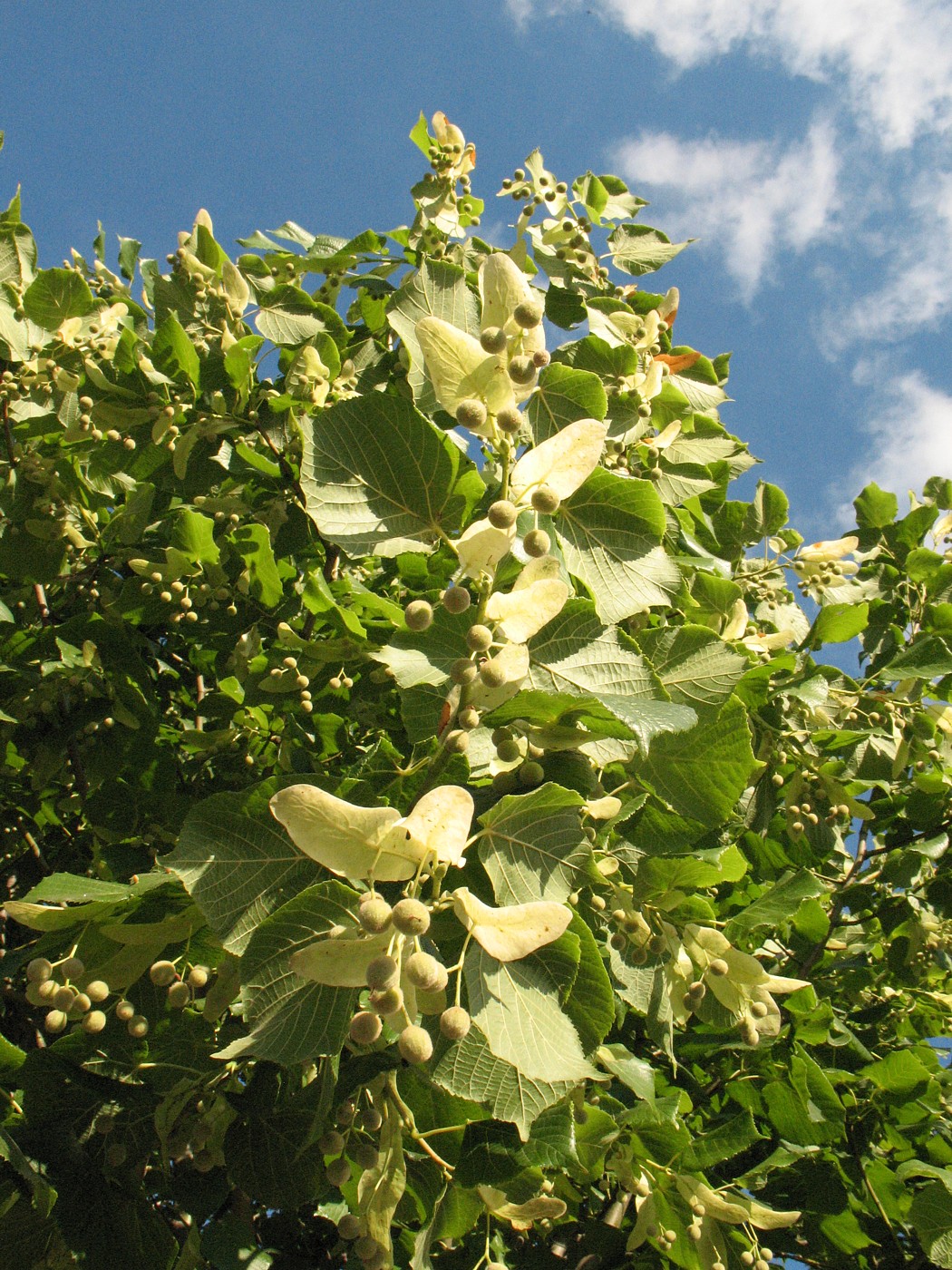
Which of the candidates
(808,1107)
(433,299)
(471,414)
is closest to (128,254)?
(433,299)

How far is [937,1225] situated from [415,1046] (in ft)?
8.17

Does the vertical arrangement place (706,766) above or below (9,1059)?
above

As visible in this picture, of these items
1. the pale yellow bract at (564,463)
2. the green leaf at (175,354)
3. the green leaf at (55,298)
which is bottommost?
the pale yellow bract at (564,463)

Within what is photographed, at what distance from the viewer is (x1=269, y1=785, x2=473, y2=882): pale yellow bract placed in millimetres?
1178

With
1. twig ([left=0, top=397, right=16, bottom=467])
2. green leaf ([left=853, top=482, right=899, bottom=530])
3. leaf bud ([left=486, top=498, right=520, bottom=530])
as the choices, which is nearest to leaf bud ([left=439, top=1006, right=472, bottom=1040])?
leaf bud ([left=486, top=498, right=520, bottom=530])

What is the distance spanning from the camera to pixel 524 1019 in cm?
137

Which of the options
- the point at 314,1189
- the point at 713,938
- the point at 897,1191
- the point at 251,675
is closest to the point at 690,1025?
the point at 897,1191

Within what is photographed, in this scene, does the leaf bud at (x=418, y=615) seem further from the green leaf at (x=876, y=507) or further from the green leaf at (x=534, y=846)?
the green leaf at (x=876, y=507)

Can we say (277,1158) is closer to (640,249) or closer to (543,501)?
(543,501)

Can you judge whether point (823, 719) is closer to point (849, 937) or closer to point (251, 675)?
point (849, 937)

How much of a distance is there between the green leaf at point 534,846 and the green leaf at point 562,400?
0.76m

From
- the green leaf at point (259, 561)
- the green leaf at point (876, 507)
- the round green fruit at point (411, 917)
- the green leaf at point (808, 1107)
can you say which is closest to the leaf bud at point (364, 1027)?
the round green fruit at point (411, 917)

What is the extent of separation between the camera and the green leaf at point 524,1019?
4.31 feet

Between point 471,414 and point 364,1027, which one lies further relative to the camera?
point 471,414
